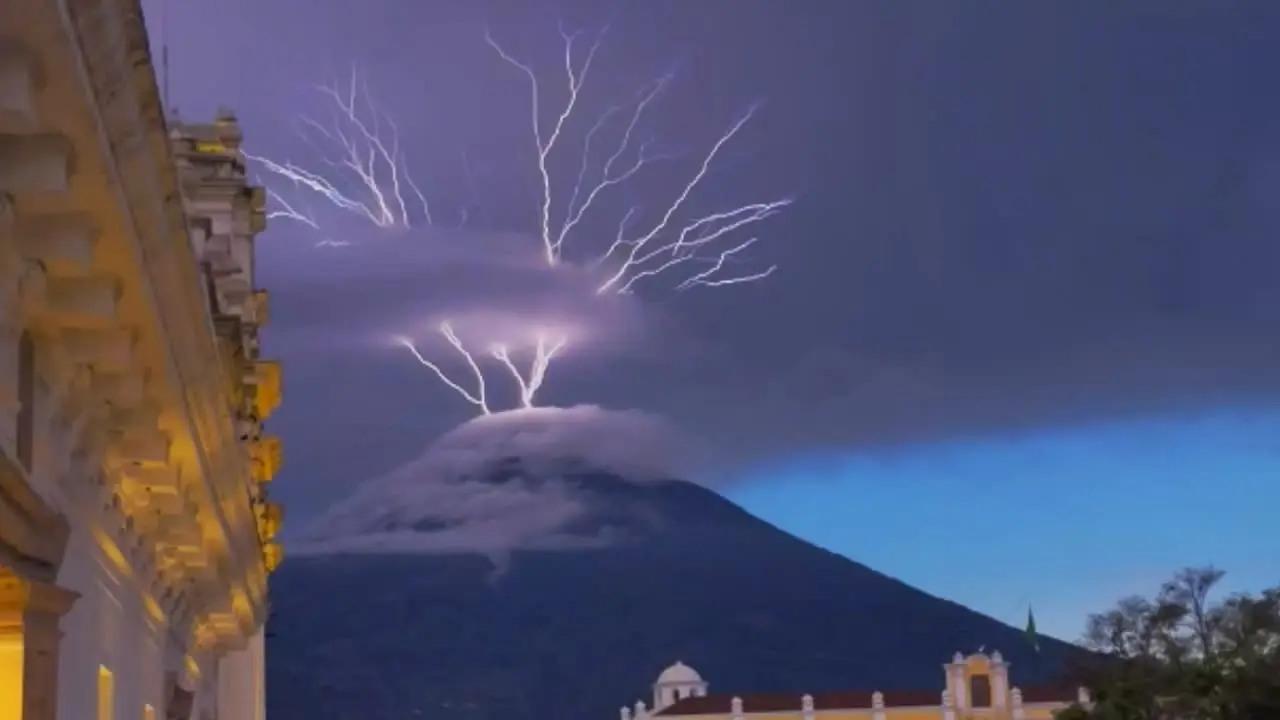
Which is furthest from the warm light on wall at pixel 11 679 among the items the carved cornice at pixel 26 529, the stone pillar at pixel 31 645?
the carved cornice at pixel 26 529

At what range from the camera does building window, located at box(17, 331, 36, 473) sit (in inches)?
279

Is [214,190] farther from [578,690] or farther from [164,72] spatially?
[578,690]

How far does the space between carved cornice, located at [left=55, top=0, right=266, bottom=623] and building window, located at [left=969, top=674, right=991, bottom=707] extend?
86284 millimetres

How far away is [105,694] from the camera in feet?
32.7

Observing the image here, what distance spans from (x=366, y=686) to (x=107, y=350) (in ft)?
603

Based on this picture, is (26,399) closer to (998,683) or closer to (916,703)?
(916,703)

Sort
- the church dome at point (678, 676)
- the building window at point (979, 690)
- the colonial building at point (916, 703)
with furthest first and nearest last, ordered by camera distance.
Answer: the church dome at point (678, 676) → the building window at point (979, 690) → the colonial building at point (916, 703)

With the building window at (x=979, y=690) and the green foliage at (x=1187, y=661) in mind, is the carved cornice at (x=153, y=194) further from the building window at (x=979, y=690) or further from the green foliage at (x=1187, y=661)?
the building window at (x=979, y=690)

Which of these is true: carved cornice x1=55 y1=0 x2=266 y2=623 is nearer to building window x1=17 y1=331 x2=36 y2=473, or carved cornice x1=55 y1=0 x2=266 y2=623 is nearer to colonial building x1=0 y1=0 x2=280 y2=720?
colonial building x1=0 y1=0 x2=280 y2=720

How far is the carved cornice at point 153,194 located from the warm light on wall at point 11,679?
1366 mm

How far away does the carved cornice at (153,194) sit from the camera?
17.6ft

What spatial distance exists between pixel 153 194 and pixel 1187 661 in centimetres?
4302

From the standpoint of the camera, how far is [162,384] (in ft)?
27.9

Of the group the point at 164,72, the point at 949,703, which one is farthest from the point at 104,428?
the point at 949,703
